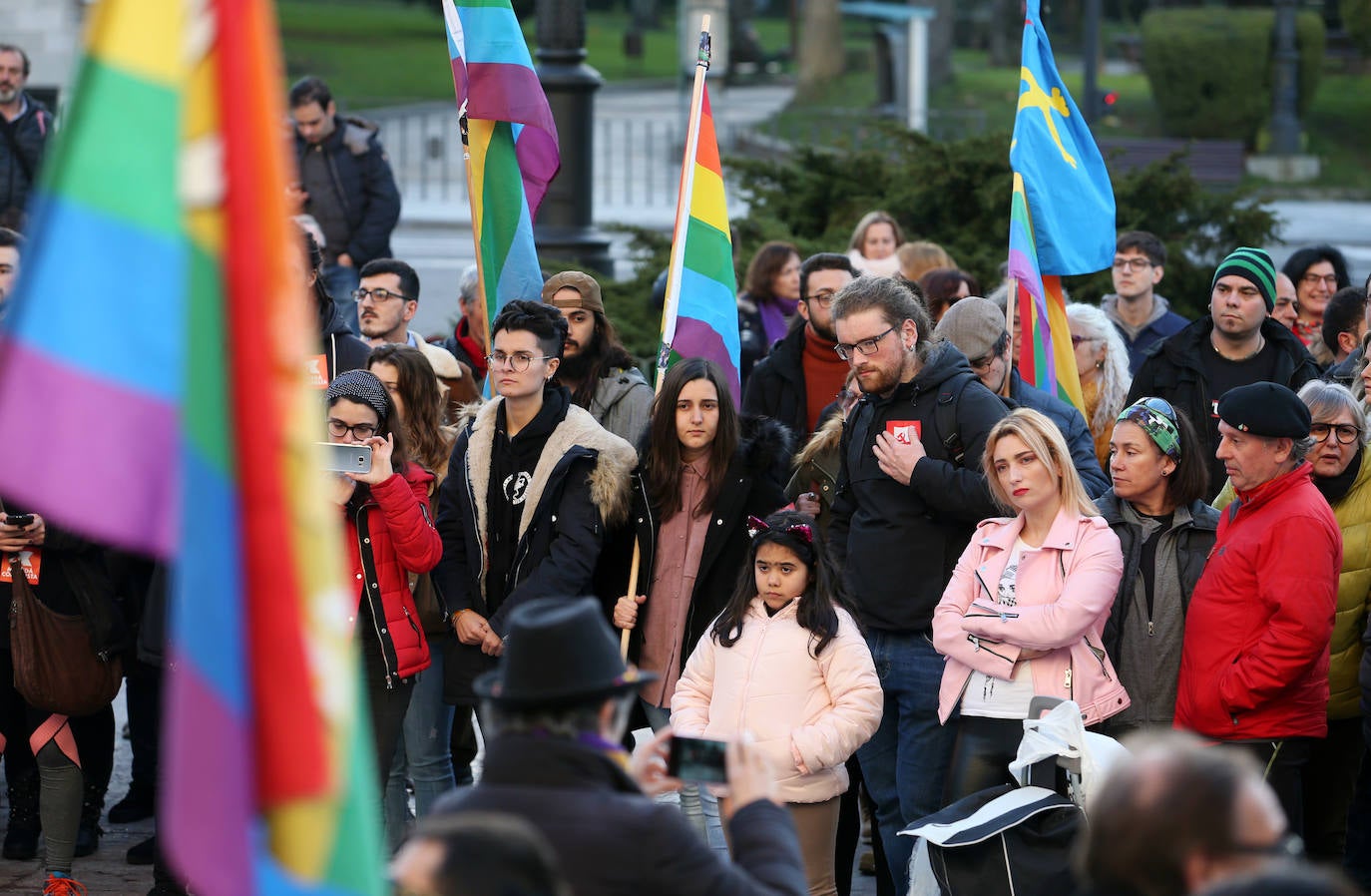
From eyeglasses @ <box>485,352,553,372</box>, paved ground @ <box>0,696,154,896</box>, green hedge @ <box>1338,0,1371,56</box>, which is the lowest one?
paved ground @ <box>0,696,154,896</box>

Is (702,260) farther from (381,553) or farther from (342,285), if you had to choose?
(342,285)

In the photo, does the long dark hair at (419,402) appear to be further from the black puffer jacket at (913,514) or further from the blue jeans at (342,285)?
the blue jeans at (342,285)

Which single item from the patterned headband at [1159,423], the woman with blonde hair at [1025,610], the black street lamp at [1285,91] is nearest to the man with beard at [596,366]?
the woman with blonde hair at [1025,610]

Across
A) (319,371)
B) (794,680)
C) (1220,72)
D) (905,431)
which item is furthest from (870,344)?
(1220,72)

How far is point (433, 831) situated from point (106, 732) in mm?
4054

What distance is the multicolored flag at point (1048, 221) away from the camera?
22.7 feet

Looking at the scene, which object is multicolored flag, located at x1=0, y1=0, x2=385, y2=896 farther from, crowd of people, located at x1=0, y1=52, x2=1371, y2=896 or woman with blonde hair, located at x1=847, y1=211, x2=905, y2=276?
woman with blonde hair, located at x1=847, y1=211, x2=905, y2=276

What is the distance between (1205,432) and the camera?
688 cm

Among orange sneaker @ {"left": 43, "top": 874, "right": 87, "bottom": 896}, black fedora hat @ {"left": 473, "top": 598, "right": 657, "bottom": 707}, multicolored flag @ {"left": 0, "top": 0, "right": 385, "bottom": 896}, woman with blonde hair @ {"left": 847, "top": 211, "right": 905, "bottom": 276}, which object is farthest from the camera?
woman with blonde hair @ {"left": 847, "top": 211, "right": 905, "bottom": 276}

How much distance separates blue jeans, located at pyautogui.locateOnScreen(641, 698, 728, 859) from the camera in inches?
239

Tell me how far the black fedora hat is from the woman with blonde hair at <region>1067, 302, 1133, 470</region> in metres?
4.57

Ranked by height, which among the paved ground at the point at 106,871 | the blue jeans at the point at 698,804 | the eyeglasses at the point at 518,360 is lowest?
the paved ground at the point at 106,871

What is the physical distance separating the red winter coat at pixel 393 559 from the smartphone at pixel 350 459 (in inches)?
5.2

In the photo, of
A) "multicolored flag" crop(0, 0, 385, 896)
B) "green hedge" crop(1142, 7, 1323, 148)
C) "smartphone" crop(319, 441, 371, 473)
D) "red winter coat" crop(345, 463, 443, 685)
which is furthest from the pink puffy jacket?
"green hedge" crop(1142, 7, 1323, 148)
